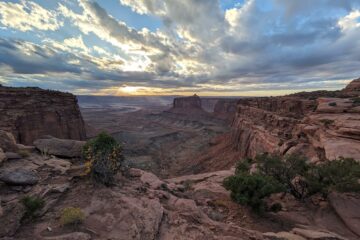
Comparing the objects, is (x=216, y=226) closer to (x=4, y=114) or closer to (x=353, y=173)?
(x=353, y=173)

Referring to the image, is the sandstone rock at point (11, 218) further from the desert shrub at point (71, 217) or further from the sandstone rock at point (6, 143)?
the sandstone rock at point (6, 143)

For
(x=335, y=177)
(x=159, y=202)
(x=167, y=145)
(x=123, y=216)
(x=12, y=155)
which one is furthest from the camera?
(x=167, y=145)

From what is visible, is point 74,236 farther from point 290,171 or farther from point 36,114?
point 36,114

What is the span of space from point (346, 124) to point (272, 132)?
12264mm

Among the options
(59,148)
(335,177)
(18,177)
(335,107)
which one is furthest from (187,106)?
(18,177)

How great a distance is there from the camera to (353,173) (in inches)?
431

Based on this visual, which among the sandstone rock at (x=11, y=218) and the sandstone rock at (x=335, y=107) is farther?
the sandstone rock at (x=335, y=107)

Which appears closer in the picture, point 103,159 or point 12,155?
point 103,159

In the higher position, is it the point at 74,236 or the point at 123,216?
the point at 74,236

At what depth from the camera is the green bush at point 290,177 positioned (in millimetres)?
10883

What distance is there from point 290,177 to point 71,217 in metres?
12.0

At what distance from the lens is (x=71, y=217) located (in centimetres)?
682

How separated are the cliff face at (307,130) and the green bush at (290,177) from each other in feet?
15.8

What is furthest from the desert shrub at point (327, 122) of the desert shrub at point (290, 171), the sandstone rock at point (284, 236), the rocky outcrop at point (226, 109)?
the rocky outcrop at point (226, 109)
